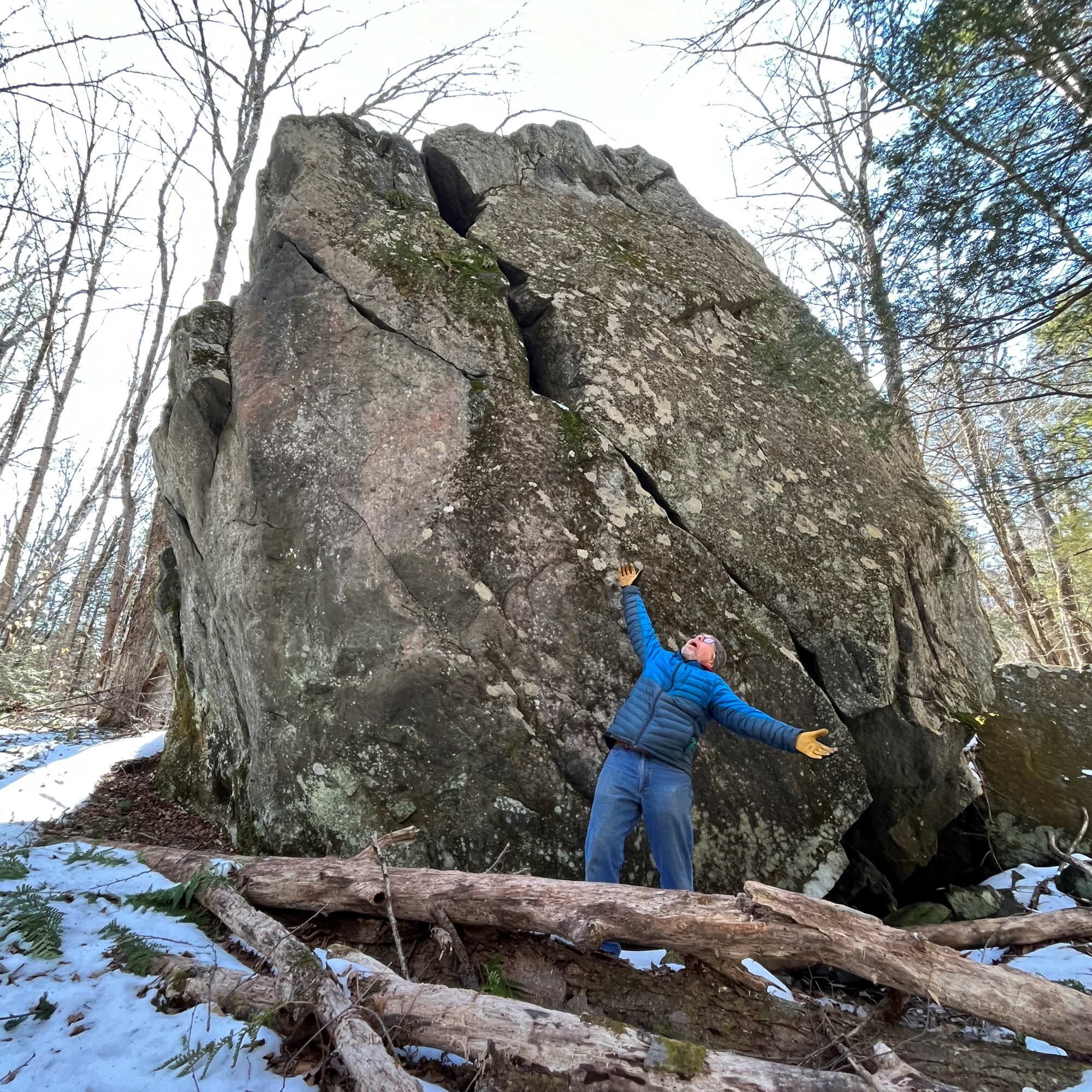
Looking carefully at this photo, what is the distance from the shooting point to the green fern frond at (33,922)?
2.87 metres

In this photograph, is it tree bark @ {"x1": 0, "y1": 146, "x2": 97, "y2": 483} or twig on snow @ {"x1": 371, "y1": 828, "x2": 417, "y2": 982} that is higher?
tree bark @ {"x1": 0, "y1": 146, "x2": 97, "y2": 483}

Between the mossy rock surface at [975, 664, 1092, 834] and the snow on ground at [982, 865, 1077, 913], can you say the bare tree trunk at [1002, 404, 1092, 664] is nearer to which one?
the mossy rock surface at [975, 664, 1092, 834]

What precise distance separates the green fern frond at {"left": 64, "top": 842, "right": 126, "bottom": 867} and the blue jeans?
9.32 feet

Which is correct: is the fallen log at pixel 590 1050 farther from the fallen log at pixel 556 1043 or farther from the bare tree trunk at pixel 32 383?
the bare tree trunk at pixel 32 383

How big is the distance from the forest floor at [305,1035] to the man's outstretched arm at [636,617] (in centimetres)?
172

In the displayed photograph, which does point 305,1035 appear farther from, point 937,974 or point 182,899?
point 937,974

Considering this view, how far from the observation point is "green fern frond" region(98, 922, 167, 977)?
281cm

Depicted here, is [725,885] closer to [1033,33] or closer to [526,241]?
[1033,33]

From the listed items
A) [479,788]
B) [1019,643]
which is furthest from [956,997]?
[1019,643]

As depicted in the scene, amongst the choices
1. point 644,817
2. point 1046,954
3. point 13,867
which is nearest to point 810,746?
point 644,817

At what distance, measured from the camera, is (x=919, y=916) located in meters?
4.43

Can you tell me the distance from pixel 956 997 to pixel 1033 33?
4943 mm

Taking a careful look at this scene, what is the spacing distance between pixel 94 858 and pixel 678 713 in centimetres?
365

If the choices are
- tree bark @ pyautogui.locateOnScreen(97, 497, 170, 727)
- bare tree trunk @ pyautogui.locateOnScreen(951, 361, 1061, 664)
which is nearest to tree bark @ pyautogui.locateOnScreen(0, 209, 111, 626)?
tree bark @ pyautogui.locateOnScreen(97, 497, 170, 727)
